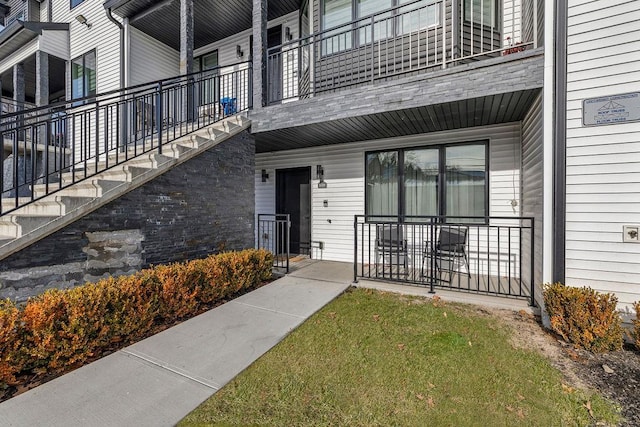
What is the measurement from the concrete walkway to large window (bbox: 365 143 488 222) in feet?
10.2

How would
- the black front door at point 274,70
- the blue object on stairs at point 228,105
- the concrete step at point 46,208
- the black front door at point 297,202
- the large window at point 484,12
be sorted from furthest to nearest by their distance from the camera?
1. the black front door at point 297,202
2. the blue object on stairs at point 228,105
3. the black front door at point 274,70
4. the large window at point 484,12
5. the concrete step at point 46,208

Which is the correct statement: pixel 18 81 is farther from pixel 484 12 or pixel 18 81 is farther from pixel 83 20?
pixel 484 12

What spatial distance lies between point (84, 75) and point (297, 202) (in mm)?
8076

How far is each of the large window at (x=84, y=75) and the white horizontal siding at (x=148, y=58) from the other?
176cm

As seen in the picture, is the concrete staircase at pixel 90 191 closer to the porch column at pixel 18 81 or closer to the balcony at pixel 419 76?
→ the balcony at pixel 419 76

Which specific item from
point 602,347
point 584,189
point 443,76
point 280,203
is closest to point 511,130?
point 443,76

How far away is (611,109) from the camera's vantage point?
327 cm

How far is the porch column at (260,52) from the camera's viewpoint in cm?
575

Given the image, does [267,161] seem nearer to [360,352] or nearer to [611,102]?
[360,352]

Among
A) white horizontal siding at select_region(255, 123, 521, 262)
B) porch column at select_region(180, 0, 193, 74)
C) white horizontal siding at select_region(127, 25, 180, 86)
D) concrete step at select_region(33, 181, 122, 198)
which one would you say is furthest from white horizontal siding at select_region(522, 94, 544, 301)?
white horizontal siding at select_region(127, 25, 180, 86)

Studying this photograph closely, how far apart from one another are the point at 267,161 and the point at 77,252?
5.25m

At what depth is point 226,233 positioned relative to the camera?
5.36 m

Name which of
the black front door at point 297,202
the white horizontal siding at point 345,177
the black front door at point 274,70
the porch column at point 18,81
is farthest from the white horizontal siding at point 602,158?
the porch column at point 18,81

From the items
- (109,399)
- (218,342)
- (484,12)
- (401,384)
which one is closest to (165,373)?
(109,399)
